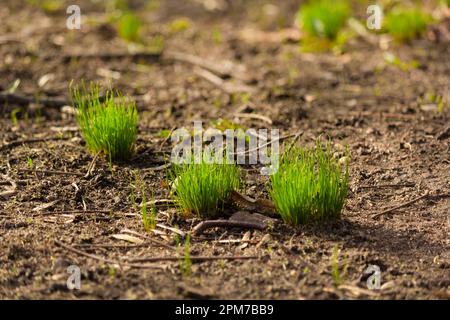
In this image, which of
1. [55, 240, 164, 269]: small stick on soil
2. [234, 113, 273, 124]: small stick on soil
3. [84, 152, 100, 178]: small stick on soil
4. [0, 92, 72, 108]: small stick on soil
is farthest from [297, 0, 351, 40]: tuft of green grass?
[55, 240, 164, 269]: small stick on soil

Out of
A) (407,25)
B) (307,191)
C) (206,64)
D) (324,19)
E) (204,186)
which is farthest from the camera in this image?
(324,19)

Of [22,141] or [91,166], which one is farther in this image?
[22,141]

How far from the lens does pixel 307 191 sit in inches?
142

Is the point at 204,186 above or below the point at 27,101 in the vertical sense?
below

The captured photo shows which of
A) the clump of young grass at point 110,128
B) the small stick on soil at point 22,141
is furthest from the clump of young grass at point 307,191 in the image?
the small stick on soil at point 22,141

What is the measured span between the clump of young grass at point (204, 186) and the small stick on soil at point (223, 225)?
106 mm

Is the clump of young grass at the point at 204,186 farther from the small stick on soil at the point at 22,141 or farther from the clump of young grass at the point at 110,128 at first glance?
the small stick on soil at the point at 22,141

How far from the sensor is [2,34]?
741 centimetres

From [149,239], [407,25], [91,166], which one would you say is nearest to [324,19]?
[407,25]

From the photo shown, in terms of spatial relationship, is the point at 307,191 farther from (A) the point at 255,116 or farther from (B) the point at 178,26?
(B) the point at 178,26

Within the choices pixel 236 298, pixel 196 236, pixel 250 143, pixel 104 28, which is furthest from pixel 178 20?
pixel 236 298

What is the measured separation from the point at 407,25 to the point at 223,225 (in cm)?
381

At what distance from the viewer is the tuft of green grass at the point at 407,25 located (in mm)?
6898
